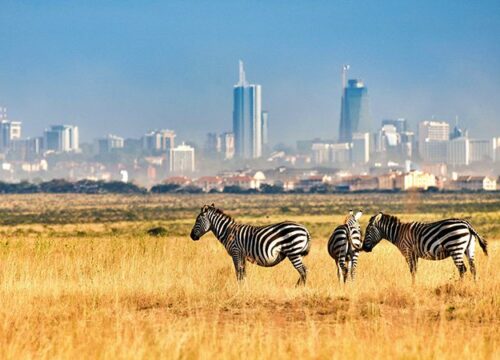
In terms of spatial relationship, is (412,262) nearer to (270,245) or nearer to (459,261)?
(459,261)

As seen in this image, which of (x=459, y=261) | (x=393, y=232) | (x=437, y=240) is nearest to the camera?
(x=459, y=261)

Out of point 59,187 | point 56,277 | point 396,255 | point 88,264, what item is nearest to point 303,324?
point 56,277

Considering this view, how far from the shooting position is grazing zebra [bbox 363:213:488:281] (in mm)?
18797

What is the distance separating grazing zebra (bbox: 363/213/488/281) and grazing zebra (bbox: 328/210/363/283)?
476mm

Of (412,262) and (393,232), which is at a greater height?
(393,232)

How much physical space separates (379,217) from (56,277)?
Answer: 527 centimetres

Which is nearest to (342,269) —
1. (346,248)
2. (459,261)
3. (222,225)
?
(346,248)

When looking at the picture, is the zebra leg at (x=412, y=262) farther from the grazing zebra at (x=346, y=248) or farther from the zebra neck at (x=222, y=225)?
the zebra neck at (x=222, y=225)

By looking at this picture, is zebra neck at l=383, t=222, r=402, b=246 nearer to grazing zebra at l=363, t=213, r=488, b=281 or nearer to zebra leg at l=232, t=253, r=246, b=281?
grazing zebra at l=363, t=213, r=488, b=281

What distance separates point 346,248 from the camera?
19.2 m

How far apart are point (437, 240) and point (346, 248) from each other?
4.62 feet

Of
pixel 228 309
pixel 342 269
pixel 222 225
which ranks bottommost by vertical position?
pixel 228 309

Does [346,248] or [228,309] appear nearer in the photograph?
[228,309]

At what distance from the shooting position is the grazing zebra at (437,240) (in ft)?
61.7
